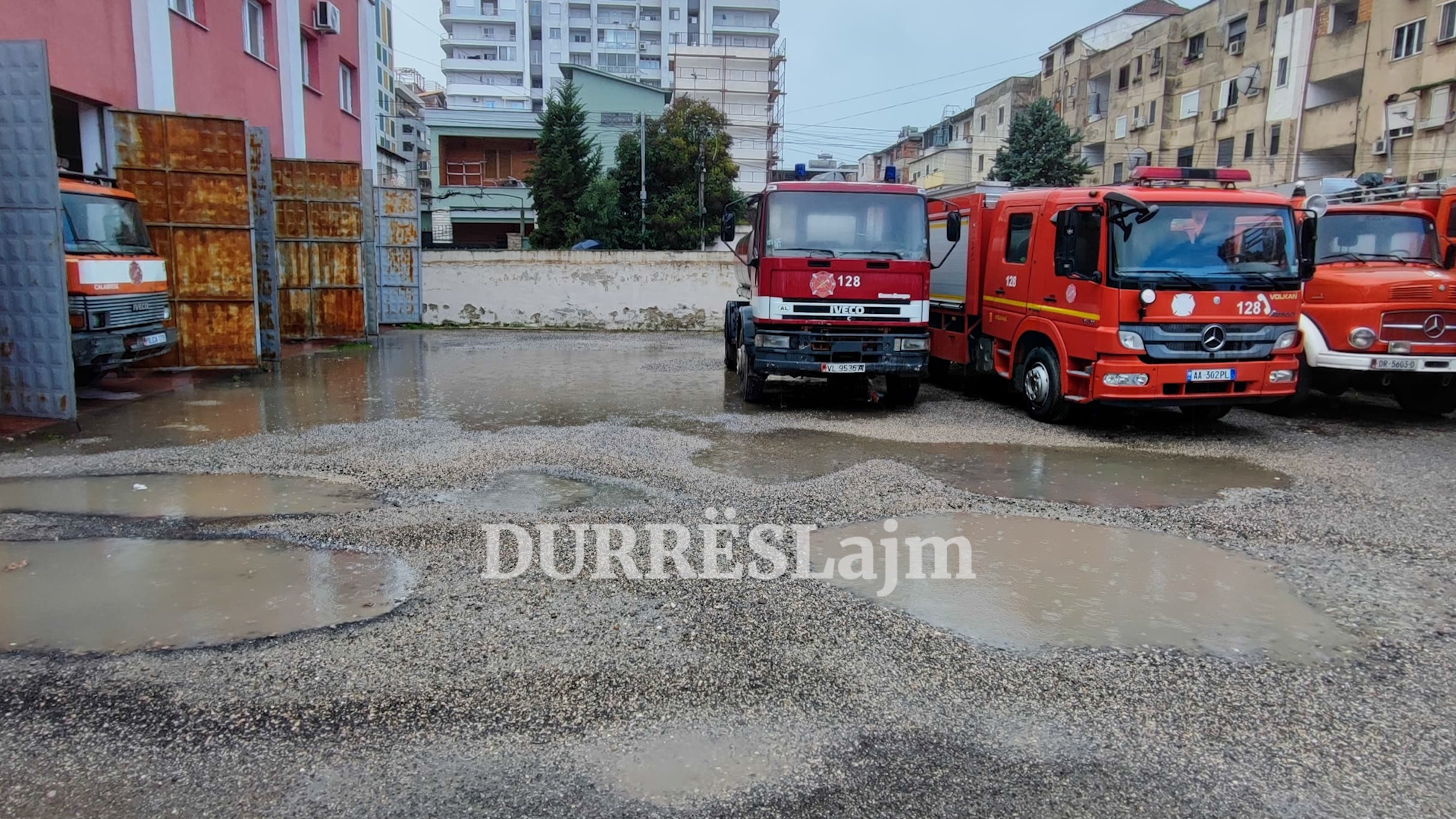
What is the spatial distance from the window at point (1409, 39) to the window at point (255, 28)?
29.5 m

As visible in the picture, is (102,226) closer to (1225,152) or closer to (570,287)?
(570,287)

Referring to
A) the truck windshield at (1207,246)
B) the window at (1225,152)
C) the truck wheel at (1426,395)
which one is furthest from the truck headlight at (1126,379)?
the window at (1225,152)

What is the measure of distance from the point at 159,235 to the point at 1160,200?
40.6 feet

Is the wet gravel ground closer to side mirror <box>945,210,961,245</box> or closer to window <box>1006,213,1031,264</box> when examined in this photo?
window <box>1006,213,1031,264</box>

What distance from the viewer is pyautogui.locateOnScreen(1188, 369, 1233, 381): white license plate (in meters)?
8.85

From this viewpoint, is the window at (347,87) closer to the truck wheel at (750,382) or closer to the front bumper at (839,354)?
the truck wheel at (750,382)

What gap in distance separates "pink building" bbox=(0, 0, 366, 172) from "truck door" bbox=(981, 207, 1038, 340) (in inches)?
454

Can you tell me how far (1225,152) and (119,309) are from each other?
36731 mm

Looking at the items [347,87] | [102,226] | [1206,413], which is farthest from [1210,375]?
[347,87]

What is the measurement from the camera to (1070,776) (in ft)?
10.4

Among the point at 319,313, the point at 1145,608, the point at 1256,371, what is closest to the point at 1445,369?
the point at 1256,371

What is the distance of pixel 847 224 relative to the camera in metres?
10.2

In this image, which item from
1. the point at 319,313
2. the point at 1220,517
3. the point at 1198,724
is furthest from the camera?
the point at 319,313

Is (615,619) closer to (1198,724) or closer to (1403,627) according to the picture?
(1198,724)
